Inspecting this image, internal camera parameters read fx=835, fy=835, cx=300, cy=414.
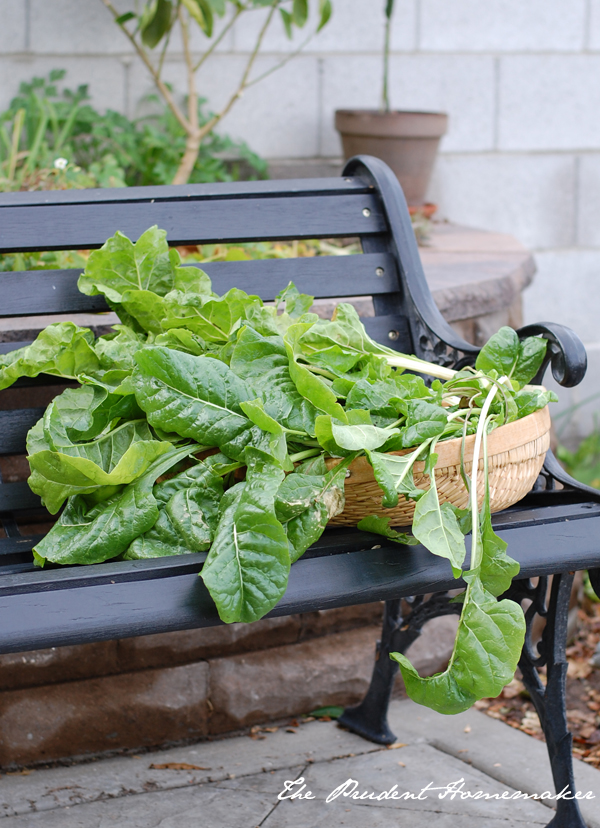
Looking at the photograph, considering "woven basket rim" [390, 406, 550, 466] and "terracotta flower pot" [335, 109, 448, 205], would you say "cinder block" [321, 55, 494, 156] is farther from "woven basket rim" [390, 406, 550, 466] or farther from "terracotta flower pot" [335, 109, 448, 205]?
"woven basket rim" [390, 406, 550, 466]

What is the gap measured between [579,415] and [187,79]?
7.47ft

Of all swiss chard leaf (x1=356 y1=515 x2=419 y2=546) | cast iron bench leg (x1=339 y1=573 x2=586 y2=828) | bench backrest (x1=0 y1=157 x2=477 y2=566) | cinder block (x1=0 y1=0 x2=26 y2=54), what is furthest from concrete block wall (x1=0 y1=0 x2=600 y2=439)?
swiss chard leaf (x1=356 y1=515 x2=419 y2=546)

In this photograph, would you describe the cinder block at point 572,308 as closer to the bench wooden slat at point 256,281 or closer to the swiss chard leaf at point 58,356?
the bench wooden slat at point 256,281

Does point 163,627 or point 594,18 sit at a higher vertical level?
point 594,18

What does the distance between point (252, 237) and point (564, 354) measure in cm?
71

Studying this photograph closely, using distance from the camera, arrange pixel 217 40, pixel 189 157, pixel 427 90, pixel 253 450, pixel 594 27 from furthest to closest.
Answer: pixel 594 27 → pixel 427 90 → pixel 217 40 → pixel 189 157 → pixel 253 450

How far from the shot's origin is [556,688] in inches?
58.7

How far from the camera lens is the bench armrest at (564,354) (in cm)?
136

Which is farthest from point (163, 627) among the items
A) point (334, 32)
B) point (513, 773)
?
point (334, 32)

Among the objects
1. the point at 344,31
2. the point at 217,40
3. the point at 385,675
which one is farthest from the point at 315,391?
the point at 344,31

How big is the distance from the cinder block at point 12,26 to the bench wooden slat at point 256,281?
5.67 feet

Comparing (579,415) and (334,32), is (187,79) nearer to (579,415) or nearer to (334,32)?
(334,32)

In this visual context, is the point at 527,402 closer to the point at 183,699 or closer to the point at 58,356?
the point at 58,356

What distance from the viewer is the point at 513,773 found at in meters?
1.78
